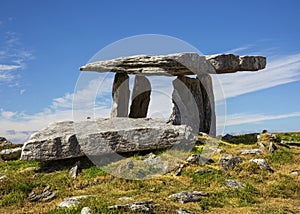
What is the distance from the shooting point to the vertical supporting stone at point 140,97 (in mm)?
26516

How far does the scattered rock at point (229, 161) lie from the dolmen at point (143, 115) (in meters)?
2.14

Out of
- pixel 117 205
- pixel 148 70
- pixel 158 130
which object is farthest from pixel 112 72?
pixel 117 205

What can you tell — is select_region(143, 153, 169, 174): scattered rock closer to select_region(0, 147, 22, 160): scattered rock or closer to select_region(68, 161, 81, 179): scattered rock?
select_region(68, 161, 81, 179): scattered rock

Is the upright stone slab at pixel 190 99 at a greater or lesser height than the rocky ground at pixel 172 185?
greater

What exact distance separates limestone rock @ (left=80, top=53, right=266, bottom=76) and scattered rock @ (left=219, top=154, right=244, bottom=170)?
7442mm

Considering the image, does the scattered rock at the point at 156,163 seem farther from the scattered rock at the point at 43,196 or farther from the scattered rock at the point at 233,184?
the scattered rock at the point at 43,196

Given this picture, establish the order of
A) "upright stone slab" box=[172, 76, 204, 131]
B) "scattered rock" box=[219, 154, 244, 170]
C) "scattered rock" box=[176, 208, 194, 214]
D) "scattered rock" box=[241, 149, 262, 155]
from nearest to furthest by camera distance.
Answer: "scattered rock" box=[176, 208, 194, 214] → "scattered rock" box=[219, 154, 244, 170] → "scattered rock" box=[241, 149, 262, 155] → "upright stone slab" box=[172, 76, 204, 131]

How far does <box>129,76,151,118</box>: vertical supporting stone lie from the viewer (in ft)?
87.0

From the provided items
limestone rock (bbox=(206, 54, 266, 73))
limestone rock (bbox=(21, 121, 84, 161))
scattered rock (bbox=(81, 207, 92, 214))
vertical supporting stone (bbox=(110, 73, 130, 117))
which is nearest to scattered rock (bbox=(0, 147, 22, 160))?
limestone rock (bbox=(21, 121, 84, 161))

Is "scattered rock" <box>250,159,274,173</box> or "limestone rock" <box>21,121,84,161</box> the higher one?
"limestone rock" <box>21,121,84,161</box>

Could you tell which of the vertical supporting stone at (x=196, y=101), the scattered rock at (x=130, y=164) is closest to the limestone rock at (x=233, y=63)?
the vertical supporting stone at (x=196, y=101)

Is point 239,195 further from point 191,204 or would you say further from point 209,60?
point 209,60

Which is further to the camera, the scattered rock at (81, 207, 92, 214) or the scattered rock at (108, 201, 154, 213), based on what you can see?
the scattered rock at (108, 201, 154, 213)

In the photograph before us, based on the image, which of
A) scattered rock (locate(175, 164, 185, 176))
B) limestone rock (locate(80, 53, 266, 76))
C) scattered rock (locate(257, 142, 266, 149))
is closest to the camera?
scattered rock (locate(175, 164, 185, 176))
